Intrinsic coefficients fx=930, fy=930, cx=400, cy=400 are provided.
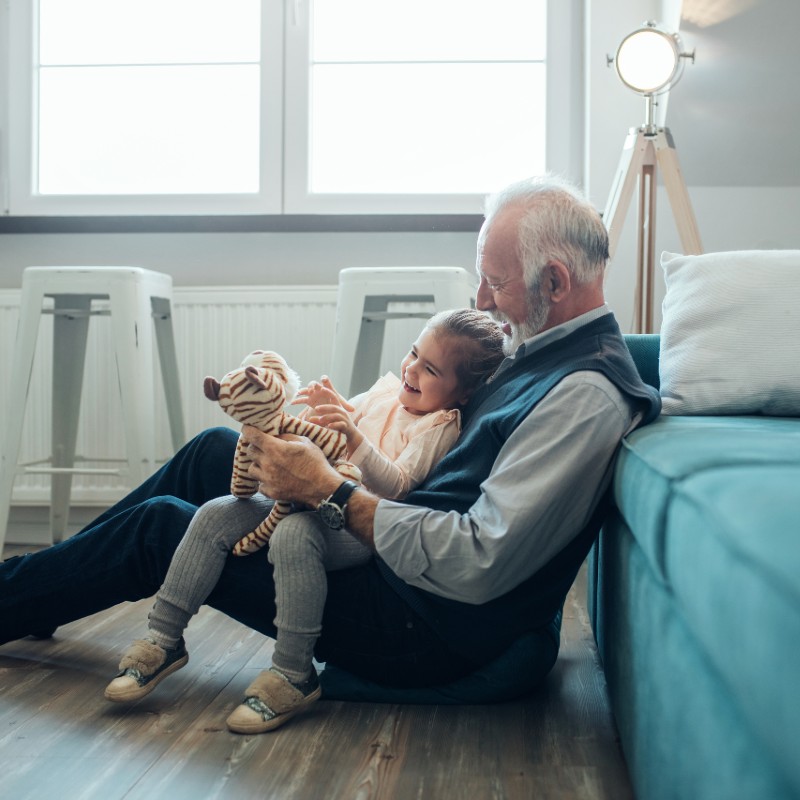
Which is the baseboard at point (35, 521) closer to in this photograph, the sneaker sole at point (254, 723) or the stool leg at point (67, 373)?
the stool leg at point (67, 373)

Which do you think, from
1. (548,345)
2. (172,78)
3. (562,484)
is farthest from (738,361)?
(172,78)

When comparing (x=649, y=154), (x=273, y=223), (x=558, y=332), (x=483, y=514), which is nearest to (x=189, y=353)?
(x=273, y=223)

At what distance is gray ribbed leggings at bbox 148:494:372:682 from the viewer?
4.46 ft

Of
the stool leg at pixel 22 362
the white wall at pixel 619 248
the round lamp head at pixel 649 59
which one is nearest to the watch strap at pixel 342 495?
the stool leg at pixel 22 362

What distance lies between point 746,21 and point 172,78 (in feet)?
6.02

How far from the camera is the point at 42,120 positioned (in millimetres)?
3191

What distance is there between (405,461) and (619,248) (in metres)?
1.69

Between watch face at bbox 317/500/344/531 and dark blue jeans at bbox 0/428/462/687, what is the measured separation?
16 centimetres

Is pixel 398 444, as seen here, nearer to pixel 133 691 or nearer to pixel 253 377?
pixel 253 377

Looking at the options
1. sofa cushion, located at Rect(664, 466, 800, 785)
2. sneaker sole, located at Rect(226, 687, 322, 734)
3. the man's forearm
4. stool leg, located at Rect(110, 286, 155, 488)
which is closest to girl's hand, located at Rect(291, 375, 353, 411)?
the man's forearm

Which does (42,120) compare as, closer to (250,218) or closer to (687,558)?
(250,218)

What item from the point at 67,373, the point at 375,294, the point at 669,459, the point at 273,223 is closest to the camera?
the point at 669,459

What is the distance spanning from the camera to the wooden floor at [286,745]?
1172 millimetres

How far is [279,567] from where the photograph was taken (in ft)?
4.48
